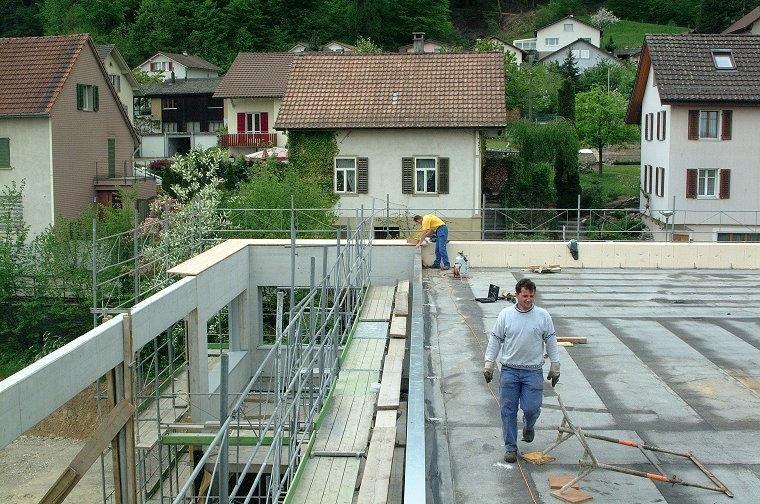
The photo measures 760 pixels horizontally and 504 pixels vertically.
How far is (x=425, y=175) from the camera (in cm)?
3759

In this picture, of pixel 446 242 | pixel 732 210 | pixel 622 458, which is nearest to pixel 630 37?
pixel 732 210

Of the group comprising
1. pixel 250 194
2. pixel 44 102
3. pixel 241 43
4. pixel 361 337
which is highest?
pixel 241 43

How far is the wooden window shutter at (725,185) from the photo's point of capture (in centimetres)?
3856

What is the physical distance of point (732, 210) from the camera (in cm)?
3822

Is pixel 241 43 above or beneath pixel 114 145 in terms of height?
above

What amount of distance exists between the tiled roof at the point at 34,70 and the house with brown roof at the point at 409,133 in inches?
364

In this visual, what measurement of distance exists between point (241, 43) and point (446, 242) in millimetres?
66059

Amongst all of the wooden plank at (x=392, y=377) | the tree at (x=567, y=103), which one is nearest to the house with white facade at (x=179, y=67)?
the tree at (x=567, y=103)

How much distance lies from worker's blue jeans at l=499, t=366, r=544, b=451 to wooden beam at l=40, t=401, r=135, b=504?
6.89m

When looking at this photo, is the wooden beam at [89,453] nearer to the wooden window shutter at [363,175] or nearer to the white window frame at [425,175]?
the wooden window shutter at [363,175]

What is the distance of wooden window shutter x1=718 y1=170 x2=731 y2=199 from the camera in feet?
127

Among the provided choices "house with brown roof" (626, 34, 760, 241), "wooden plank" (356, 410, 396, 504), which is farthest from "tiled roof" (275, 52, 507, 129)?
"wooden plank" (356, 410, 396, 504)

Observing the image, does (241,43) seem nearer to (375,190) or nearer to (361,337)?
(375,190)

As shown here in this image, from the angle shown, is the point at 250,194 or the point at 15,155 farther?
the point at 15,155
